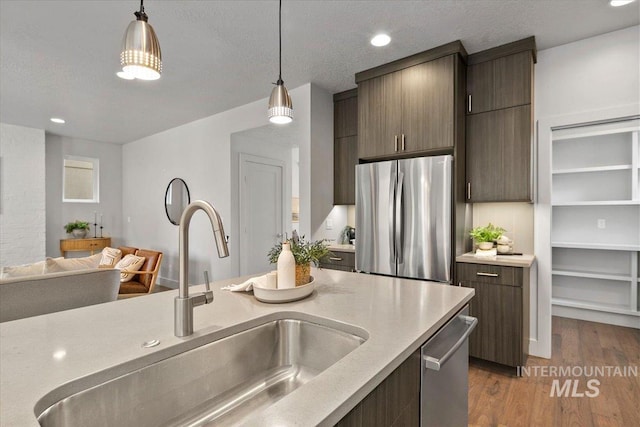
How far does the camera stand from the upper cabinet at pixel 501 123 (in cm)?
269

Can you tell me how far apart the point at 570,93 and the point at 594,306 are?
94.1 inches

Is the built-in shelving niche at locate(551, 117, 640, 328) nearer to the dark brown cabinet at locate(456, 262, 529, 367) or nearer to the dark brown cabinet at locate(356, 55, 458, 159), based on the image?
the dark brown cabinet at locate(356, 55, 458, 159)

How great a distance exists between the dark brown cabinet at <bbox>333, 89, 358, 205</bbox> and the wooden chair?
219 centimetres

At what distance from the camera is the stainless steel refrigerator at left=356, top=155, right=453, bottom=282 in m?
2.72

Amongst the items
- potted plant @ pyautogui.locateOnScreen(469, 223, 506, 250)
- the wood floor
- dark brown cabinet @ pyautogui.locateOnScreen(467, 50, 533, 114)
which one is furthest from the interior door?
the wood floor

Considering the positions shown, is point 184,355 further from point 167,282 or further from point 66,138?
point 66,138

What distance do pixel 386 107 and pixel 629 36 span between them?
1914mm

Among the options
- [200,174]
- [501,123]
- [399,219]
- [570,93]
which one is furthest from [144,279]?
[570,93]

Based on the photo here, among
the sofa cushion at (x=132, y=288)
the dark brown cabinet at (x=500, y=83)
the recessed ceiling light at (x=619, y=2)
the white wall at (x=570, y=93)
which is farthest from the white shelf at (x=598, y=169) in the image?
the sofa cushion at (x=132, y=288)

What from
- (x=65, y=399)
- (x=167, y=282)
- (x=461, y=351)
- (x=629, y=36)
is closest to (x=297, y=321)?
(x=65, y=399)

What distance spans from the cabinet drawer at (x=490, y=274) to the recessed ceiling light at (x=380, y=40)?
195cm

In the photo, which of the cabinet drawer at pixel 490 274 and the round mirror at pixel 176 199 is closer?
the cabinet drawer at pixel 490 274

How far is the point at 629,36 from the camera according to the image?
2543 mm

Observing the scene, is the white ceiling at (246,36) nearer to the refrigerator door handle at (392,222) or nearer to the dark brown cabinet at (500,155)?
the dark brown cabinet at (500,155)
